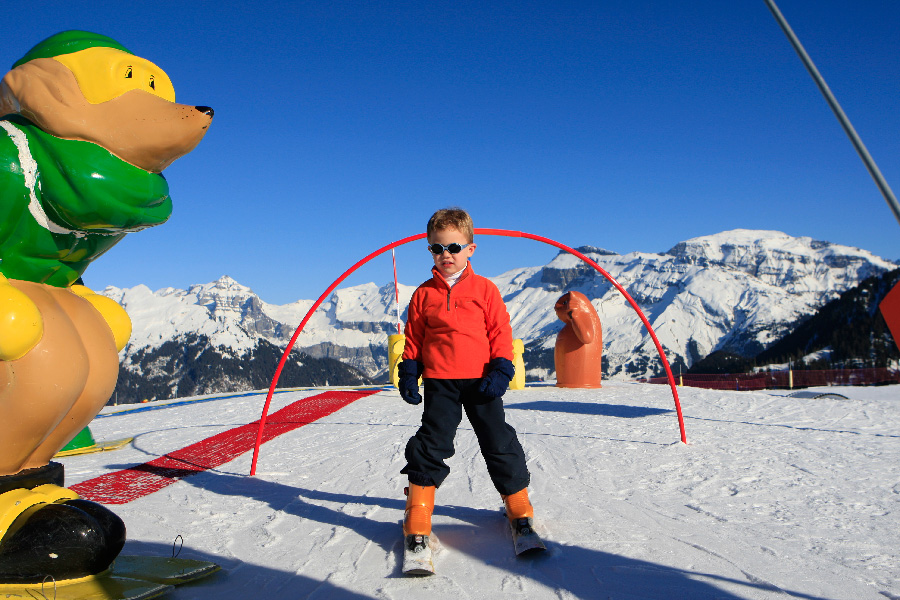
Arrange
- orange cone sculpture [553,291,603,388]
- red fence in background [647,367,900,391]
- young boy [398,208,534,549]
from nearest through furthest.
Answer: young boy [398,208,534,549] < orange cone sculpture [553,291,603,388] < red fence in background [647,367,900,391]

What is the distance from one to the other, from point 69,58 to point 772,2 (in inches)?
119

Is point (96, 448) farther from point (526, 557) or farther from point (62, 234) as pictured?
point (526, 557)

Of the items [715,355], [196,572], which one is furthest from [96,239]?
[715,355]

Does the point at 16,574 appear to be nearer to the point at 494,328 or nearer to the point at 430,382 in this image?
the point at 430,382

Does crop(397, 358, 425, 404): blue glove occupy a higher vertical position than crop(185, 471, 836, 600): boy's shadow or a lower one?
higher

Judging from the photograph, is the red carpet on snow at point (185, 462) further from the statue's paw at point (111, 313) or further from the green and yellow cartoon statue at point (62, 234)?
the green and yellow cartoon statue at point (62, 234)

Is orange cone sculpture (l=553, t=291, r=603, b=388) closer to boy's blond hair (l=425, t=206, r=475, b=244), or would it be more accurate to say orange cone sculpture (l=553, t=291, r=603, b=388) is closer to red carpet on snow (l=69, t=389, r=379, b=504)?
red carpet on snow (l=69, t=389, r=379, b=504)

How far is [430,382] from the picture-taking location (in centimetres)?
322

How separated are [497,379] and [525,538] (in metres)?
0.82

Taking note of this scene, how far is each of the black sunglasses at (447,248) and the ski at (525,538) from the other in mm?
1496

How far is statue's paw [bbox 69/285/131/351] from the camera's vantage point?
3.16 m

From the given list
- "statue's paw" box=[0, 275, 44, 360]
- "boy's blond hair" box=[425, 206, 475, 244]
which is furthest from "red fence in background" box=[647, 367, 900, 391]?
"statue's paw" box=[0, 275, 44, 360]

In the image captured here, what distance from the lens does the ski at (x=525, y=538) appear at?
113 inches

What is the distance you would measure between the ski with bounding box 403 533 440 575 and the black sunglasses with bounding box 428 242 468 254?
1.51 meters
